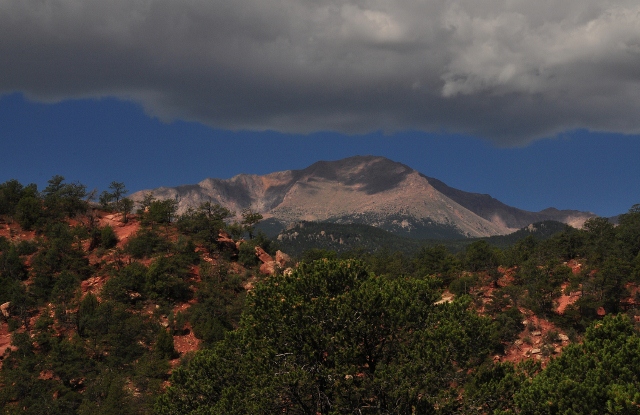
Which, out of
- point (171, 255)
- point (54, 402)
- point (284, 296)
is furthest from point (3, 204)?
point (284, 296)

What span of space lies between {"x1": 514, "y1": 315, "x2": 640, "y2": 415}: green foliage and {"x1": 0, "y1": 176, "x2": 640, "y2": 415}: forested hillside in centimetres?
9

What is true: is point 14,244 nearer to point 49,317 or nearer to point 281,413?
point 49,317

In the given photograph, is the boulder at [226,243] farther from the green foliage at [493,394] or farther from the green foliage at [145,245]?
the green foliage at [493,394]

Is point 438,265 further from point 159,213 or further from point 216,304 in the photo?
point 159,213

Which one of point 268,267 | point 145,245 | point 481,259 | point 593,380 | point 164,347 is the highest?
point 145,245

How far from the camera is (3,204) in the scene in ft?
350

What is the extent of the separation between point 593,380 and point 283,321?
15915 millimetres

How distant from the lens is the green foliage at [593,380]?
21.1 meters

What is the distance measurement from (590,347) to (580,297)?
58.3 meters

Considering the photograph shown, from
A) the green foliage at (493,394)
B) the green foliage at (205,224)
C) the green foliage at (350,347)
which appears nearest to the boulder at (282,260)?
the green foliage at (205,224)

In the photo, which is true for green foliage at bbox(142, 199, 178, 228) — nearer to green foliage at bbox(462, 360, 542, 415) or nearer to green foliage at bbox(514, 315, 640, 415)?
green foliage at bbox(462, 360, 542, 415)

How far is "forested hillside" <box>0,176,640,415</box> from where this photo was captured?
26484mm

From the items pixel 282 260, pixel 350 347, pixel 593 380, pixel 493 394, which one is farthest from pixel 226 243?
pixel 593 380

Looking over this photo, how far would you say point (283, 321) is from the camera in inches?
1136
